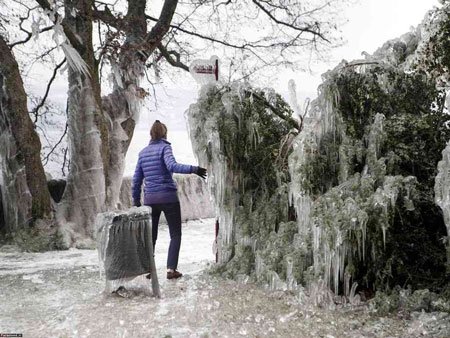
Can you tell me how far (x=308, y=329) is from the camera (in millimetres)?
3701

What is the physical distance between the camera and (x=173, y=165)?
5.17 meters

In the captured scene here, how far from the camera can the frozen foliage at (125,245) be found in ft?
14.8

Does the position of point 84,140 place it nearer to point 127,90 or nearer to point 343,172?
point 127,90

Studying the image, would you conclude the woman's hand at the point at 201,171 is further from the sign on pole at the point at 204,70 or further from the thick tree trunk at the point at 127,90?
→ the thick tree trunk at the point at 127,90

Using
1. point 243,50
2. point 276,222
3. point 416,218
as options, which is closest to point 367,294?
point 416,218

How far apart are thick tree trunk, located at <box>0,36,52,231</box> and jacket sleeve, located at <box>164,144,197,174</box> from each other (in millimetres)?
4250

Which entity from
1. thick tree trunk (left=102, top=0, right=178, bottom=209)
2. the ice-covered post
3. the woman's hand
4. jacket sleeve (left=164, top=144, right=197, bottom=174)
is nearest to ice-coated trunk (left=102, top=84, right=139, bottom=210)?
thick tree trunk (left=102, top=0, right=178, bottom=209)

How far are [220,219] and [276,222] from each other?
2.09 ft

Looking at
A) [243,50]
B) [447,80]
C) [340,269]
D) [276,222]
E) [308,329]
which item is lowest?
[308,329]

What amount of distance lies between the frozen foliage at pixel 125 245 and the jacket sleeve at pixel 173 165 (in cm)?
59

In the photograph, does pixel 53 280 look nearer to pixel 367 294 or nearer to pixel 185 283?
pixel 185 283

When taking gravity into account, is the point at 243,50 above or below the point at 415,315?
above

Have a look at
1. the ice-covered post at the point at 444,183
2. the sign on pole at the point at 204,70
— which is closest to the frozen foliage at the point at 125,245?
the sign on pole at the point at 204,70

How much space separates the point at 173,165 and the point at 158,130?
0.47m
